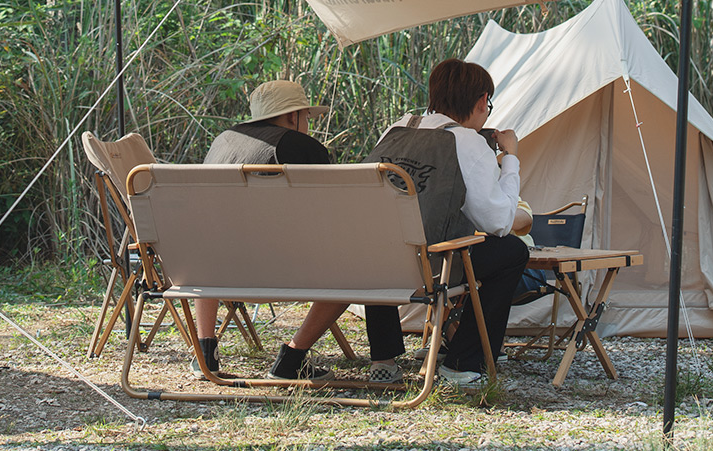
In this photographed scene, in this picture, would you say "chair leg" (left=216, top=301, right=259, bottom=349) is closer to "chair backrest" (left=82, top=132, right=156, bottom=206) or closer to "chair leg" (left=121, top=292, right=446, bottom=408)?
"chair leg" (left=121, top=292, right=446, bottom=408)

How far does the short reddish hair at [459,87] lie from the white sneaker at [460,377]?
2.70ft

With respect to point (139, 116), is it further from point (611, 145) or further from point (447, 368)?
point (447, 368)

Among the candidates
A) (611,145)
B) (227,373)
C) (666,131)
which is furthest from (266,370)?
(666,131)

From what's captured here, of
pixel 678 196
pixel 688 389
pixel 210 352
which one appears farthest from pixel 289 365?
pixel 678 196

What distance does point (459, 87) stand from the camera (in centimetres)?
277

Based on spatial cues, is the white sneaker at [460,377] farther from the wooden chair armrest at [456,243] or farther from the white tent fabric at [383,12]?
the white tent fabric at [383,12]

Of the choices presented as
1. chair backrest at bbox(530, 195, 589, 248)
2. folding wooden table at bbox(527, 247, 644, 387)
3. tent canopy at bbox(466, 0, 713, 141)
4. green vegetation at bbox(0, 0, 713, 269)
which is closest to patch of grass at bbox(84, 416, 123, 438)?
folding wooden table at bbox(527, 247, 644, 387)

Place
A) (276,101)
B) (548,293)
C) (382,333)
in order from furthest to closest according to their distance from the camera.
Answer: (548,293), (276,101), (382,333)

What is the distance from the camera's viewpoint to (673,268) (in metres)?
1.89

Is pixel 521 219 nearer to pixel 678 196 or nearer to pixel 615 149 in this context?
pixel 678 196

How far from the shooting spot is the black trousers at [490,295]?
8.76 feet

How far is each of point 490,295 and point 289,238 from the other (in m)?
0.73

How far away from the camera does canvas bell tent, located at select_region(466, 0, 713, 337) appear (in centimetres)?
360

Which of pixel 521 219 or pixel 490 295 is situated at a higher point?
pixel 521 219
